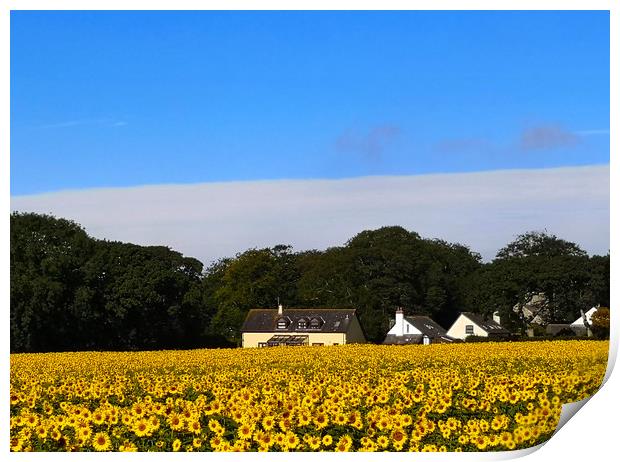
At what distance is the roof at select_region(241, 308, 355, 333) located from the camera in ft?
26.3

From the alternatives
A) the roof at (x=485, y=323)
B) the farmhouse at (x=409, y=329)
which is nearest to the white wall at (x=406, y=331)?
the farmhouse at (x=409, y=329)

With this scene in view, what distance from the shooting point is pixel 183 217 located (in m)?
7.61

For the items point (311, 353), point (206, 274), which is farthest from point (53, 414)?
point (311, 353)

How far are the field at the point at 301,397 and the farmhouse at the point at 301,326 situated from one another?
0.16 meters

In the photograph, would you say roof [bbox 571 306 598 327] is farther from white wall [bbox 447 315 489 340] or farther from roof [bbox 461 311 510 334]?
white wall [bbox 447 315 489 340]

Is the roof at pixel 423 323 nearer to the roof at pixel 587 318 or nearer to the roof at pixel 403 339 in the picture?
the roof at pixel 403 339

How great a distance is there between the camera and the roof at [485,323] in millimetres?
8273

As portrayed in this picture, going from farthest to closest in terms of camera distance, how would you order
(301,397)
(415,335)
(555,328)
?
(555,328)
(415,335)
(301,397)

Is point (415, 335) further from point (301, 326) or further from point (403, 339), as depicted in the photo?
point (301, 326)

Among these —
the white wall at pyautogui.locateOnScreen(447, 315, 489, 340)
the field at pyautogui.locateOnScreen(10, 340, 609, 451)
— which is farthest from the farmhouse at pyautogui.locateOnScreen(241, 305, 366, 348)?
the white wall at pyautogui.locateOnScreen(447, 315, 489, 340)

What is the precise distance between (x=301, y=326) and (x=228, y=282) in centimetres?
70

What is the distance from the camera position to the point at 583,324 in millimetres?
8484

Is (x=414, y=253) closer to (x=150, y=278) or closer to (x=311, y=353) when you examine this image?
(x=311, y=353)
